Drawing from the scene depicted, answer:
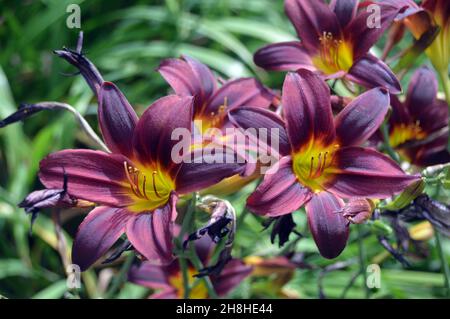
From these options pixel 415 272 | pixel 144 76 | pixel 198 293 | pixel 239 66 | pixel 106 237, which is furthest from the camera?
pixel 144 76

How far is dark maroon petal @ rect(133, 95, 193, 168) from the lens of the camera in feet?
3.40

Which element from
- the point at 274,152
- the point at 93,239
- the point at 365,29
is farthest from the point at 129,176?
the point at 365,29

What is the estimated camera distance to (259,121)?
3.54 ft

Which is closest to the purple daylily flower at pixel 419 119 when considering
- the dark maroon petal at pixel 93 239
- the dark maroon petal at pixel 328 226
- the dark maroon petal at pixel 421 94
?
the dark maroon petal at pixel 421 94

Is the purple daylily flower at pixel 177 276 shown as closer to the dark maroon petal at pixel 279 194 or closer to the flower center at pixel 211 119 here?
the flower center at pixel 211 119

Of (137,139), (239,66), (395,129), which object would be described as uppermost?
(239,66)

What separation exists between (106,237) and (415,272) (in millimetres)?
1363

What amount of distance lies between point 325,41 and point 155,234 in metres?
0.51

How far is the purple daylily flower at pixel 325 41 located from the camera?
3.99ft

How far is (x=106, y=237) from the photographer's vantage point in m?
1.02

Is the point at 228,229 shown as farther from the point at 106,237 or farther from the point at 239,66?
the point at 239,66

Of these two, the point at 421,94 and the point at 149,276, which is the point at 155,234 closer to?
the point at 149,276

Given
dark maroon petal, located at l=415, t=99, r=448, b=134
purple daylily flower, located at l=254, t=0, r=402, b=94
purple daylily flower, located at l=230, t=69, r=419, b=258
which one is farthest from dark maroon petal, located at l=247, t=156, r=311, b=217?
dark maroon petal, located at l=415, t=99, r=448, b=134

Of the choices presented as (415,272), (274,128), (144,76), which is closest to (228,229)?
(274,128)
